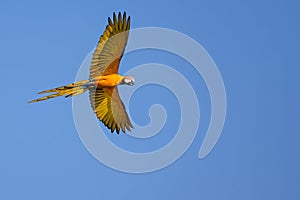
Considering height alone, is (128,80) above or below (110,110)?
below

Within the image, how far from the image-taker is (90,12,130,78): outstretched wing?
65.6ft

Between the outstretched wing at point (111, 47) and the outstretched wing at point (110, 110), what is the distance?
132cm

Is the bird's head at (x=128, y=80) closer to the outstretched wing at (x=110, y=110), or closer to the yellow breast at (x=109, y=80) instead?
the yellow breast at (x=109, y=80)

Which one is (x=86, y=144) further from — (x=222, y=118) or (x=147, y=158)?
(x=222, y=118)

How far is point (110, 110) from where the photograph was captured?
21625mm

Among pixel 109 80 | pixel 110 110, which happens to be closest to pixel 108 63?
pixel 109 80

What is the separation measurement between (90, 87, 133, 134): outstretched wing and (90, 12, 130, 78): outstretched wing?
1319 millimetres

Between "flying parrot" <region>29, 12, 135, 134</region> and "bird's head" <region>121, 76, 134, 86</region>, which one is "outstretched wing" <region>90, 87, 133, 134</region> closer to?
"flying parrot" <region>29, 12, 135, 134</region>

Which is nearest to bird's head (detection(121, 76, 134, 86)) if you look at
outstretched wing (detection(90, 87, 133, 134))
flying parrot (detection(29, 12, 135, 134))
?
flying parrot (detection(29, 12, 135, 134))

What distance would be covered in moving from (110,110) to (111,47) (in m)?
2.49

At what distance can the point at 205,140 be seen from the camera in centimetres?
2222

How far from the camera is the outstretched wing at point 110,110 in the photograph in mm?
21266

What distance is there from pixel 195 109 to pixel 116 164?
3166 mm

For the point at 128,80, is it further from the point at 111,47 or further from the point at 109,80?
the point at 111,47
